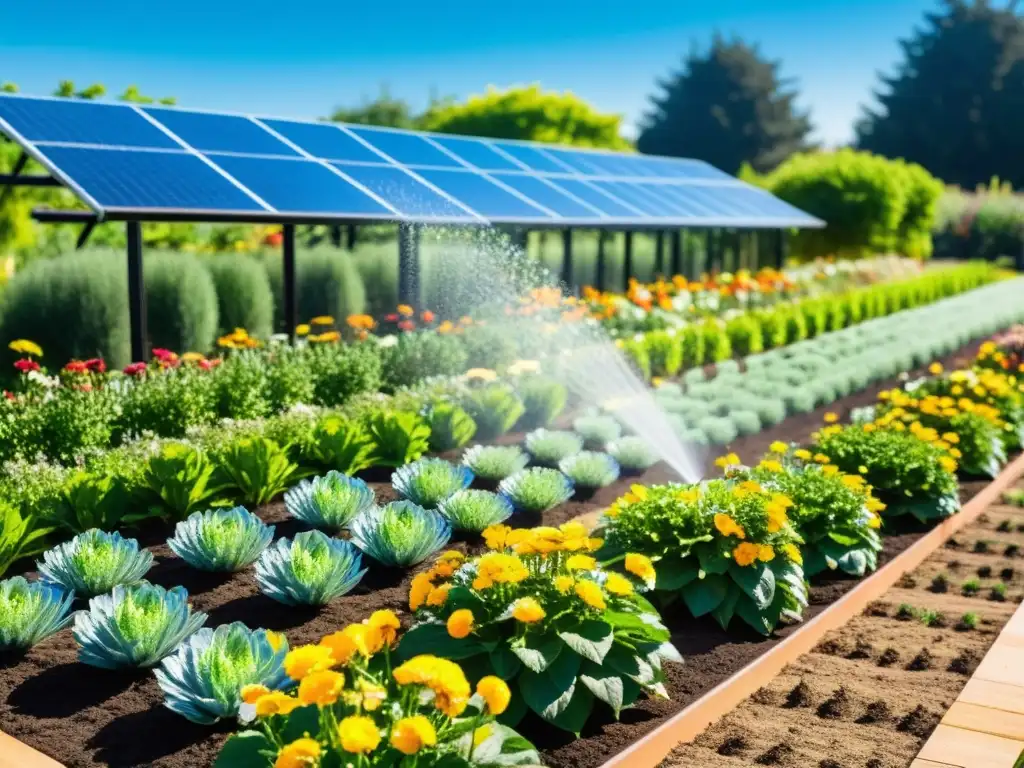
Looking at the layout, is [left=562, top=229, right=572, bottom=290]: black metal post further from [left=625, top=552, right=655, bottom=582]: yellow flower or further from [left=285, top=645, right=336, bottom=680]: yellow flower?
[left=285, top=645, right=336, bottom=680]: yellow flower

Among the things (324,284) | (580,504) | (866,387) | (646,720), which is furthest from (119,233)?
(646,720)

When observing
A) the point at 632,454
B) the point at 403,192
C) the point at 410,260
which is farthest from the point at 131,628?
the point at 410,260

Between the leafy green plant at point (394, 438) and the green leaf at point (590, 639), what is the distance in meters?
2.91

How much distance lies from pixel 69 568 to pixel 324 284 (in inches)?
391

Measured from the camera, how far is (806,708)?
4.03 m

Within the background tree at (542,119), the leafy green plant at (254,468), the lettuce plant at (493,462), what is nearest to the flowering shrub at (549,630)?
the leafy green plant at (254,468)

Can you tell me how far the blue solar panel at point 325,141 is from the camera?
39.2 feet

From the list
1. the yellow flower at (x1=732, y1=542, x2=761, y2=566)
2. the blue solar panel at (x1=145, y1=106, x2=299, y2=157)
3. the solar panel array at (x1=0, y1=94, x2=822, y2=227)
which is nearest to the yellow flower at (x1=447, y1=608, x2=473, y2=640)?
the yellow flower at (x1=732, y1=542, x2=761, y2=566)

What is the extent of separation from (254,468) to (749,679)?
8.91 ft

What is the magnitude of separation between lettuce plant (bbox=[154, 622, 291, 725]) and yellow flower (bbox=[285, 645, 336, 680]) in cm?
76

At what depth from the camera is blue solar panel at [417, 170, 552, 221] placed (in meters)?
12.0

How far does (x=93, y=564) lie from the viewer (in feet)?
14.1

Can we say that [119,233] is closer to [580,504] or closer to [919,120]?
[580,504]

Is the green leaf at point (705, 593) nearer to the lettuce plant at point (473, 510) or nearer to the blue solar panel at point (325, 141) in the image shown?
the lettuce plant at point (473, 510)
